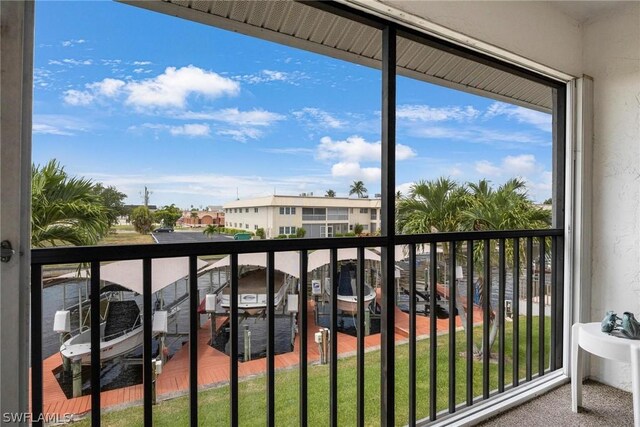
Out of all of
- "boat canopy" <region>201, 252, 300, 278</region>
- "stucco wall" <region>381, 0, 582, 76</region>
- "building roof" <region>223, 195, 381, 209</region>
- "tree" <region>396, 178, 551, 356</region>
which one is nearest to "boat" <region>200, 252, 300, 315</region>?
"boat canopy" <region>201, 252, 300, 278</region>

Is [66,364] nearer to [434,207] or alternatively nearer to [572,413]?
[434,207]

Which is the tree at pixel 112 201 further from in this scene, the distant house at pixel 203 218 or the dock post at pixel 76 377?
the dock post at pixel 76 377

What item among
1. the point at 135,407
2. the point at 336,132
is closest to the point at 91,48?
the point at 336,132

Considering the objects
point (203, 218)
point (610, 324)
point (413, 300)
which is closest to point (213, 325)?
point (203, 218)

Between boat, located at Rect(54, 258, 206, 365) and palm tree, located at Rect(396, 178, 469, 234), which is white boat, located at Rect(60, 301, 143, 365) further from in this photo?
palm tree, located at Rect(396, 178, 469, 234)

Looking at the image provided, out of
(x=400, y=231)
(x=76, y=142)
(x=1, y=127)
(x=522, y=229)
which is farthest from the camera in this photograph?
(x=522, y=229)

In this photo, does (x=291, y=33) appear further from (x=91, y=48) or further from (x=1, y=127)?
(x=1, y=127)
